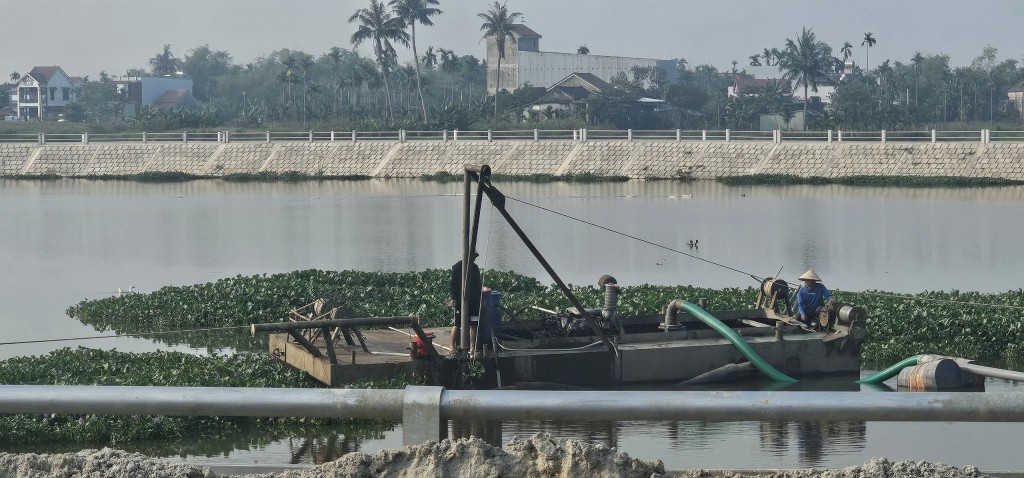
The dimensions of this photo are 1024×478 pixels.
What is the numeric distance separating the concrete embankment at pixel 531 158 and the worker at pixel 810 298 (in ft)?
137

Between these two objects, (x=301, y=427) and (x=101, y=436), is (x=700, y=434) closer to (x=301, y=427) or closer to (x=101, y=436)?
(x=301, y=427)

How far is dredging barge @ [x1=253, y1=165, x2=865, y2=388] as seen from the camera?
14.0 meters

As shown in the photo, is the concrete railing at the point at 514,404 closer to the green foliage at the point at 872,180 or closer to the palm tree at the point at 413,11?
the green foliage at the point at 872,180

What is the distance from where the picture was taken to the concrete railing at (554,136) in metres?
60.5

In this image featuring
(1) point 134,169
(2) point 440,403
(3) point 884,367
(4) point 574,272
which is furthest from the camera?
(1) point 134,169

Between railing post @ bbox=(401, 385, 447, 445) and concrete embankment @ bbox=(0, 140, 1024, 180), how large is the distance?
54.5m

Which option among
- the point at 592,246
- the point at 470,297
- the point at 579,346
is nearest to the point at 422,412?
the point at 470,297

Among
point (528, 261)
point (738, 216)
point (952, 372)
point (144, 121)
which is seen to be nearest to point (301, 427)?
point (952, 372)

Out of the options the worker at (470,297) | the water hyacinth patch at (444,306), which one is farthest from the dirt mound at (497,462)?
the water hyacinth patch at (444,306)

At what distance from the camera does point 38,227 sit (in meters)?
43.2

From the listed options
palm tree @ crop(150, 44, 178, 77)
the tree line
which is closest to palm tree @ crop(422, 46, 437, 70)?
the tree line

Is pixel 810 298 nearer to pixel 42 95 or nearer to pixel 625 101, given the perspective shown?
pixel 625 101

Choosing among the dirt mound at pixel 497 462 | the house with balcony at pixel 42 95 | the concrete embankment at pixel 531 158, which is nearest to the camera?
the dirt mound at pixel 497 462

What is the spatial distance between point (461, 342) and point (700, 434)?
2.89 metres
